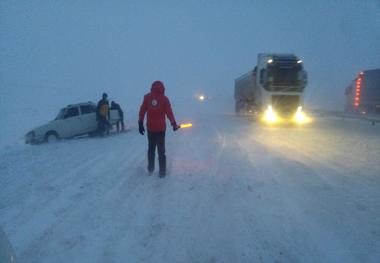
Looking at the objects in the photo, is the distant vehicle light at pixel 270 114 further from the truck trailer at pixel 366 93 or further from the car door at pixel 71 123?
the truck trailer at pixel 366 93

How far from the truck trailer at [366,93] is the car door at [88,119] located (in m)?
24.2

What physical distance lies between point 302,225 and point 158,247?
1957mm

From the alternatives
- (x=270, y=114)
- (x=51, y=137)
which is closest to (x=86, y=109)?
(x=51, y=137)

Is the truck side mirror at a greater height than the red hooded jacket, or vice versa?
the truck side mirror

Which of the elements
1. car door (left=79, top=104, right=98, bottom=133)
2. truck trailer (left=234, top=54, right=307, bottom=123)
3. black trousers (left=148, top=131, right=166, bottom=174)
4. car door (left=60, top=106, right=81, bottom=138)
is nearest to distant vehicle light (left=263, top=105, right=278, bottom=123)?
truck trailer (left=234, top=54, right=307, bottom=123)

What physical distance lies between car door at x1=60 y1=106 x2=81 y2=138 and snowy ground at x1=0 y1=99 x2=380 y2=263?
611cm

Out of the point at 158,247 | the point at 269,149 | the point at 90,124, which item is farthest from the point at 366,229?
the point at 90,124

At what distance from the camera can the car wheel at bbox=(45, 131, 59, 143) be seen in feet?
48.5

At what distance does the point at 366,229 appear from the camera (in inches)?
176

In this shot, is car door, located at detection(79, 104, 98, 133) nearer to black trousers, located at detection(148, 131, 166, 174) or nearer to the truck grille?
black trousers, located at detection(148, 131, 166, 174)

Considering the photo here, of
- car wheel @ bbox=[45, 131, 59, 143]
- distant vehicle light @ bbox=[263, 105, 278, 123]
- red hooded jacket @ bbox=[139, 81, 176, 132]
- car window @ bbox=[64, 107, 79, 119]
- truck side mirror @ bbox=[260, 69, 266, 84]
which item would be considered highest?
truck side mirror @ bbox=[260, 69, 266, 84]

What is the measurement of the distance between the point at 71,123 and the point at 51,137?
3.52ft

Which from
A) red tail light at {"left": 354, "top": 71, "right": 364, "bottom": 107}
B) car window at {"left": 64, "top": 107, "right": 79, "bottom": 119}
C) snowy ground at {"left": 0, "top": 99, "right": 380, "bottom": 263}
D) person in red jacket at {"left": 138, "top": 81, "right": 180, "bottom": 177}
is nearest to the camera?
snowy ground at {"left": 0, "top": 99, "right": 380, "bottom": 263}

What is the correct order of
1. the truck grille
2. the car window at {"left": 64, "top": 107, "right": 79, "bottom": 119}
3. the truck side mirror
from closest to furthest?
1. the car window at {"left": 64, "top": 107, "right": 79, "bottom": 119}
2. the truck grille
3. the truck side mirror
